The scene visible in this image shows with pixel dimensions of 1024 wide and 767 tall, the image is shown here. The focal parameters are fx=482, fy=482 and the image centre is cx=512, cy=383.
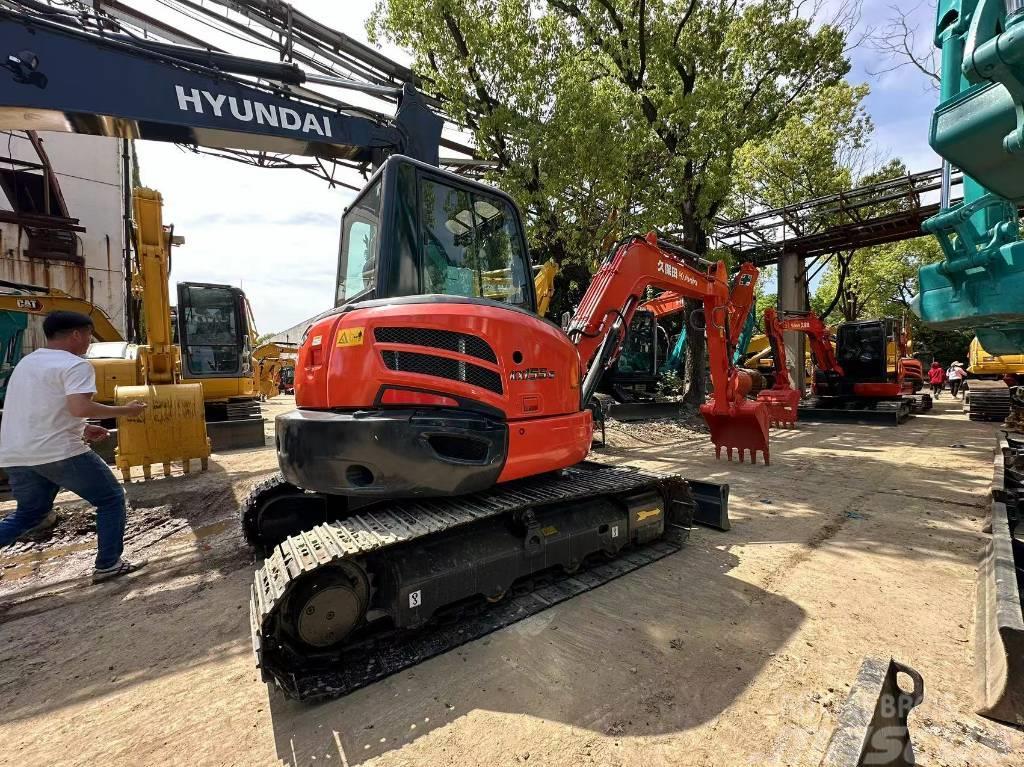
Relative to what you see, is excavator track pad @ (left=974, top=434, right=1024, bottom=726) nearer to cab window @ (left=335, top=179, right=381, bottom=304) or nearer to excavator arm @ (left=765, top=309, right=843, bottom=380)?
cab window @ (left=335, top=179, right=381, bottom=304)

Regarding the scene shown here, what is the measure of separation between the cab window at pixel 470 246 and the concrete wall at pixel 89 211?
646 inches

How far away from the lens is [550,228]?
10.3m

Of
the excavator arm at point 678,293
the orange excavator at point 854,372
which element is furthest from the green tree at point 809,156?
the excavator arm at point 678,293

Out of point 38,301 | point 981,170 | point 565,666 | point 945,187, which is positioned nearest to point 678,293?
point 945,187

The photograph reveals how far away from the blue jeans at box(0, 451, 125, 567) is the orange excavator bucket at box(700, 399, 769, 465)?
278 inches

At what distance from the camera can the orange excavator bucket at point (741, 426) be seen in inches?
275

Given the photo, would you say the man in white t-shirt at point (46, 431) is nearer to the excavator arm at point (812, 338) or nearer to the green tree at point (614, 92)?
the green tree at point (614, 92)

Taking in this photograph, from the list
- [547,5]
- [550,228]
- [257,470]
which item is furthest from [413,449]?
[547,5]

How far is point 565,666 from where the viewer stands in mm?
2367

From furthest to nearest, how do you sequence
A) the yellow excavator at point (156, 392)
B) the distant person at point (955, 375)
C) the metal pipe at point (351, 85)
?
the distant person at point (955, 375) → the yellow excavator at point (156, 392) → the metal pipe at point (351, 85)

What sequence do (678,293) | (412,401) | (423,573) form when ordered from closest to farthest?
(423,573) → (412,401) → (678,293)

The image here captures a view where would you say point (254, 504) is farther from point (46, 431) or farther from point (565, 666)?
point (565, 666)

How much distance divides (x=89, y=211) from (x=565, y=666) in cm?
1939

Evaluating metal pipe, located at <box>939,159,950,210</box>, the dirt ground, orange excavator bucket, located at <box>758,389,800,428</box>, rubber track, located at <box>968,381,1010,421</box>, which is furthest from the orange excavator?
metal pipe, located at <box>939,159,950,210</box>
